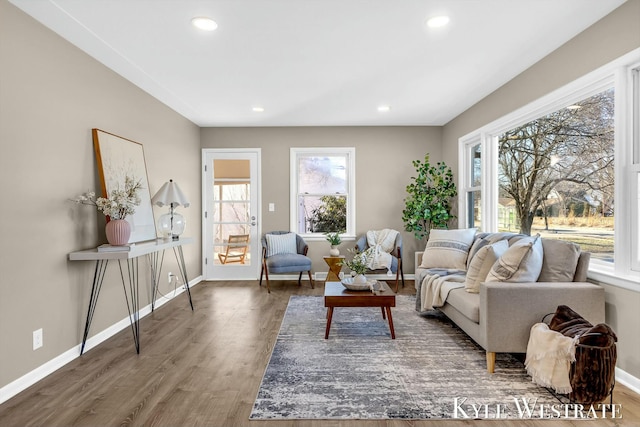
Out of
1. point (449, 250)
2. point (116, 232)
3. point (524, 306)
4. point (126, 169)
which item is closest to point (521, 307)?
point (524, 306)

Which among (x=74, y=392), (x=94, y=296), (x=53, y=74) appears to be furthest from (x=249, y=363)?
(x=53, y=74)

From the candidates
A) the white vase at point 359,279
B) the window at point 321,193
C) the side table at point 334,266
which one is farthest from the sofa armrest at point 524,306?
the window at point 321,193

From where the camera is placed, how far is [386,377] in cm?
242

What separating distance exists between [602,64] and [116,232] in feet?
12.5

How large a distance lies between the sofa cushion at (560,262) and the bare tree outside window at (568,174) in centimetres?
27

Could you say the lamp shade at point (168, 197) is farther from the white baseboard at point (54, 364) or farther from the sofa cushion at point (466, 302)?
the sofa cushion at point (466, 302)

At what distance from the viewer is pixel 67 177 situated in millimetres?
2785

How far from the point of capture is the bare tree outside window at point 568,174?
8.86ft

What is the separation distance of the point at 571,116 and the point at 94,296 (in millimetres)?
4270

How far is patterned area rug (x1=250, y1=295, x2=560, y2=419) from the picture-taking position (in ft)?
6.68

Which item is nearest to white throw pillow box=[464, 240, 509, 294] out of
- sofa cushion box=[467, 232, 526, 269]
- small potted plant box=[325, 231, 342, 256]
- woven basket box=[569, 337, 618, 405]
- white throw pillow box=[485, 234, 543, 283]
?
white throw pillow box=[485, 234, 543, 283]

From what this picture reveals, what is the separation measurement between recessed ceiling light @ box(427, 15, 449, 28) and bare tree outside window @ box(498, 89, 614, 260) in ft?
4.27

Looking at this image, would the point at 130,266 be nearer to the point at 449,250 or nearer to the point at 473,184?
the point at 449,250

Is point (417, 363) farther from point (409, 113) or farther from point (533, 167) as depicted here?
point (409, 113)
